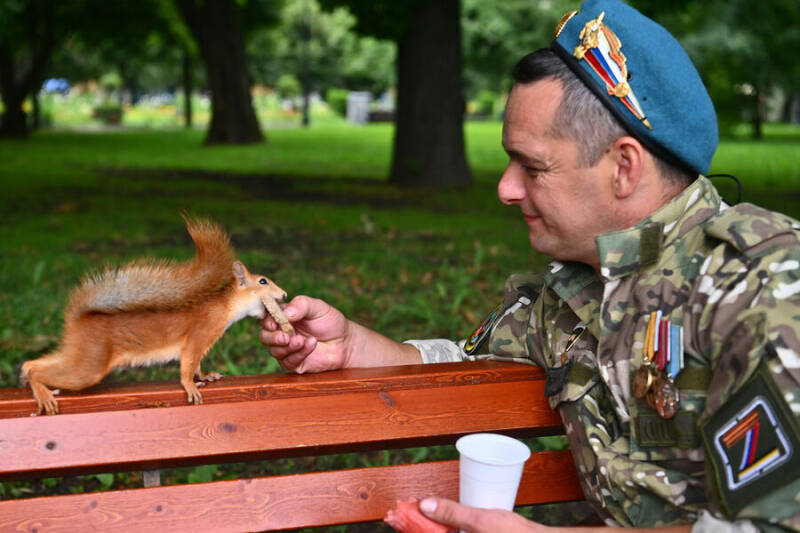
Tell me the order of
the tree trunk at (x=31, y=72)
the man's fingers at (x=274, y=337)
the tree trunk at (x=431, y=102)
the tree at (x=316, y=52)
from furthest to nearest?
1. the tree at (x=316, y=52)
2. the tree trunk at (x=31, y=72)
3. the tree trunk at (x=431, y=102)
4. the man's fingers at (x=274, y=337)

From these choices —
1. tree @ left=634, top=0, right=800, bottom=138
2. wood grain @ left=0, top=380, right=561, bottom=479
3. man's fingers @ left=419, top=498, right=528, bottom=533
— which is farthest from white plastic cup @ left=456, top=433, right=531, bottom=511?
tree @ left=634, top=0, right=800, bottom=138

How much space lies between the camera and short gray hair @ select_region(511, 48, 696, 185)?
2.01m

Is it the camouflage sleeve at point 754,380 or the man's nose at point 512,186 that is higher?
the man's nose at point 512,186

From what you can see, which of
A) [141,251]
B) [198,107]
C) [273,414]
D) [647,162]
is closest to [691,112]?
[647,162]

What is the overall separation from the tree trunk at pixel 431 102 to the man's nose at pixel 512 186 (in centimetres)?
993

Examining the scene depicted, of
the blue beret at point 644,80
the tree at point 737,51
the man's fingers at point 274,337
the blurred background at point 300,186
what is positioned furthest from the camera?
the tree at point 737,51

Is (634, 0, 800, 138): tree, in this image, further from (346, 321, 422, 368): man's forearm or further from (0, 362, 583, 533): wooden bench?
(0, 362, 583, 533): wooden bench

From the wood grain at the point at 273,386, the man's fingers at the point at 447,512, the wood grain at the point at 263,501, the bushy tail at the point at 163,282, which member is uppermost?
the bushy tail at the point at 163,282

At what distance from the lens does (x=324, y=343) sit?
2.60 metres

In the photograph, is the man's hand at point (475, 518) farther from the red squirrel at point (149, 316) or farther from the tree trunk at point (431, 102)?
the tree trunk at point (431, 102)

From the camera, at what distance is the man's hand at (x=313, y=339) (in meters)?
2.44

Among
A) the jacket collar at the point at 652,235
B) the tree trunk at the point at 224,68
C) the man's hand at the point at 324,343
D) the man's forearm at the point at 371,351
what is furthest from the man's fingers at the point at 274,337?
the tree trunk at the point at 224,68

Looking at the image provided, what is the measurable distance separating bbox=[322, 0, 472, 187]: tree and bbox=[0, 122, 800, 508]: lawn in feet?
1.73

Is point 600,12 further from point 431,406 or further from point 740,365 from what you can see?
point 431,406
